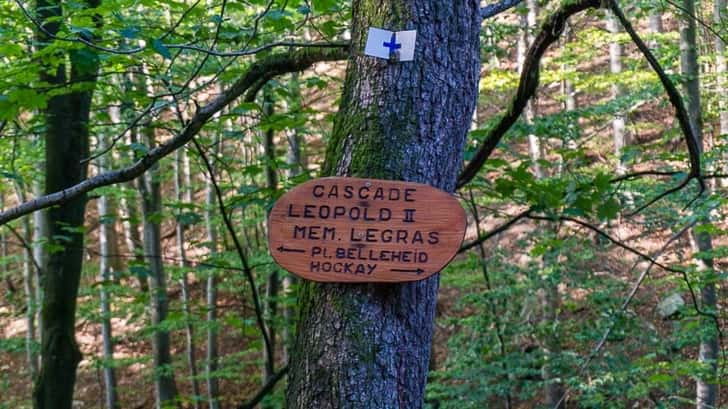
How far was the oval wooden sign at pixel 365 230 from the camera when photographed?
5.34 ft

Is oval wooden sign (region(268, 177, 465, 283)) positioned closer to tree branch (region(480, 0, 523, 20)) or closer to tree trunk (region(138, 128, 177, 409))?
tree branch (region(480, 0, 523, 20))

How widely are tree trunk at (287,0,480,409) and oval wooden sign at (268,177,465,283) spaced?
0.05 metres

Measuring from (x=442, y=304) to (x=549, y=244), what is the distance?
8871mm

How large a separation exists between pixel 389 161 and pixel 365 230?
0.60ft

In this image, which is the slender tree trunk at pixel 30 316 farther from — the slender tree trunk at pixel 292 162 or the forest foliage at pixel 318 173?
the slender tree trunk at pixel 292 162

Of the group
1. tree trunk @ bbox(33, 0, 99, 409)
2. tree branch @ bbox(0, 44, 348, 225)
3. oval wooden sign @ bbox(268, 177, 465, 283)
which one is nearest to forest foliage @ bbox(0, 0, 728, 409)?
tree branch @ bbox(0, 44, 348, 225)

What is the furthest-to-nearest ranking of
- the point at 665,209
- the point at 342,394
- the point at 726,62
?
the point at 726,62 → the point at 665,209 → the point at 342,394

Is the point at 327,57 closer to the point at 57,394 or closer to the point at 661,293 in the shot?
the point at 57,394

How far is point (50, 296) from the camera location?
452 centimetres

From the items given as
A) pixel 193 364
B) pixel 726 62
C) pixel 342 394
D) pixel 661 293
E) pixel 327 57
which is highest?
pixel 726 62

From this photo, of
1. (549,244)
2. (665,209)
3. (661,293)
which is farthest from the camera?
(661,293)

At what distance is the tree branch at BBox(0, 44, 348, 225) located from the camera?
2.23m

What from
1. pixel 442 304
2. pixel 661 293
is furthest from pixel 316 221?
pixel 442 304

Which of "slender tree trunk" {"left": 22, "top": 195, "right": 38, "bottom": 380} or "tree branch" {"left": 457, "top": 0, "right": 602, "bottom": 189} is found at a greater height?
"tree branch" {"left": 457, "top": 0, "right": 602, "bottom": 189}
